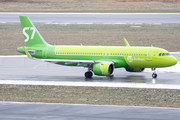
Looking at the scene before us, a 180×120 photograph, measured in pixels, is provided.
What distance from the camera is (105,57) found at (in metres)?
40.5

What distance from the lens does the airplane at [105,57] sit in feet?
129

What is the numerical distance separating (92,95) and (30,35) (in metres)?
15.9

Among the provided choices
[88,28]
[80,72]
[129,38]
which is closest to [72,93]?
[80,72]

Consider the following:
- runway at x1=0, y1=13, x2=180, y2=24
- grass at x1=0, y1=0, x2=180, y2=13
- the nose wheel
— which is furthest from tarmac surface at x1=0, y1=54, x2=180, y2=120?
grass at x1=0, y1=0, x2=180, y2=13

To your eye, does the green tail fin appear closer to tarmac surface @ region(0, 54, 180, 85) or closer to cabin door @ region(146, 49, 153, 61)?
tarmac surface @ region(0, 54, 180, 85)

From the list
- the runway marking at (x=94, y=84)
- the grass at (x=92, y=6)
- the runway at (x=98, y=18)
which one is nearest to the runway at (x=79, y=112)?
the runway marking at (x=94, y=84)

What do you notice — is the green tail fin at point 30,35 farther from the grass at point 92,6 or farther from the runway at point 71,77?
the grass at point 92,6

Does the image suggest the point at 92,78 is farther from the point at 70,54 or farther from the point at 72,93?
the point at 72,93

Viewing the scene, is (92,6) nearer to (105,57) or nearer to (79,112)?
(105,57)

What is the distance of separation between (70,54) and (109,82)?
662 centimetres

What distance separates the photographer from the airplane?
39219 millimetres

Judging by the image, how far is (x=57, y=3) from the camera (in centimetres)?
12681

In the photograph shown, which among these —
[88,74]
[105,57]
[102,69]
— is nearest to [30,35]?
[88,74]

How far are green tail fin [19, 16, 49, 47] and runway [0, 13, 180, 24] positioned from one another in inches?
1847
